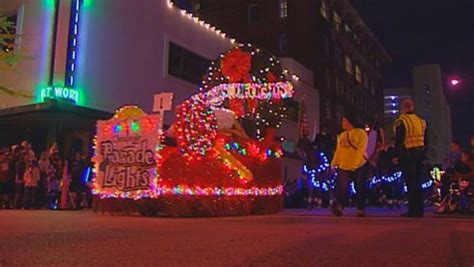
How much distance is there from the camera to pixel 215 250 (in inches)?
171

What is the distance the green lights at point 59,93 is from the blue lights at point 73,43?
9.7 inches

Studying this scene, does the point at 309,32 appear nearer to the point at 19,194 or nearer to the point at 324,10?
the point at 324,10

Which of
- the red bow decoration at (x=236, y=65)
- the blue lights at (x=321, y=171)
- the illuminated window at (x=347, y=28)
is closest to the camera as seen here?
the red bow decoration at (x=236, y=65)

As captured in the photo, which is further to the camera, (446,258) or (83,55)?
(83,55)

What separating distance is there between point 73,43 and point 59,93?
6.63 ft

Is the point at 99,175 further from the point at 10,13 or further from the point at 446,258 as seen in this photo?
the point at 10,13

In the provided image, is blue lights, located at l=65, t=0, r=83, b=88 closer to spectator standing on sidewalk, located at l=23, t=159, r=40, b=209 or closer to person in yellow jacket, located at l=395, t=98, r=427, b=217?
spectator standing on sidewalk, located at l=23, t=159, r=40, b=209

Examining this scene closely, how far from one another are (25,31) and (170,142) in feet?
37.1

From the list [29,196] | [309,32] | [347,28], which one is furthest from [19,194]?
[347,28]

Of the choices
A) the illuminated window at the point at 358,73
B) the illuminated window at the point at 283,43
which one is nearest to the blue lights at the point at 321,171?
the illuminated window at the point at 283,43

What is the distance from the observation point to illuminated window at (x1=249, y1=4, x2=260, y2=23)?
1587 inches

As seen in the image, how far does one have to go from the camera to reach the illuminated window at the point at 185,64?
2289cm

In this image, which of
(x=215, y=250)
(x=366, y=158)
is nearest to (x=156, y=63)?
(x=366, y=158)

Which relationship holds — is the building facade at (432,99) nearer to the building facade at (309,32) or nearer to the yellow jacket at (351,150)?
the building facade at (309,32)
